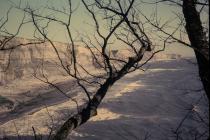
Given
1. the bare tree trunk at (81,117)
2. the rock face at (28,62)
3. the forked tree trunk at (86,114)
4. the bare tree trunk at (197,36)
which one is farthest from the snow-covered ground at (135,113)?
the rock face at (28,62)

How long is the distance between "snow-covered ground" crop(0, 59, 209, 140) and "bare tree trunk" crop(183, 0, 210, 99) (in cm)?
835

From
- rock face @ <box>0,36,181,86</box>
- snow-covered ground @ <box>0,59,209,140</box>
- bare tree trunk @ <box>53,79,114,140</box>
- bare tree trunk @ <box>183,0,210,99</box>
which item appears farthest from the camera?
rock face @ <box>0,36,181,86</box>

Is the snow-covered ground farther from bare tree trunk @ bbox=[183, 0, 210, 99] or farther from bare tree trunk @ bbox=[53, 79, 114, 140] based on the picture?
bare tree trunk @ bbox=[183, 0, 210, 99]

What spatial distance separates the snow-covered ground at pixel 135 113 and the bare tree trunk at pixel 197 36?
835cm

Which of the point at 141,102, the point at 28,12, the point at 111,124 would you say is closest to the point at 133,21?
the point at 28,12

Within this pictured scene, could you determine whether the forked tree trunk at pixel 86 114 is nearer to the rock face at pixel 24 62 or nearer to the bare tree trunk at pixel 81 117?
the bare tree trunk at pixel 81 117

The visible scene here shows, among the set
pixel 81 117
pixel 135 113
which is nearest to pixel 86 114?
pixel 81 117

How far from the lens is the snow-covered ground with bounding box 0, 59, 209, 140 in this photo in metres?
17.6

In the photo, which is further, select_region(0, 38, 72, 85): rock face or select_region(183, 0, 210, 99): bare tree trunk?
select_region(0, 38, 72, 85): rock face

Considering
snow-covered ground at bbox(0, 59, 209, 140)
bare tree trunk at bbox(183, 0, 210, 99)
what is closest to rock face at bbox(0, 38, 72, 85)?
snow-covered ground at bbox(0, 59, 209, 140)

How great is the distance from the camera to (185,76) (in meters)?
32.3

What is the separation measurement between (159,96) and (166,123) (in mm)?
6302

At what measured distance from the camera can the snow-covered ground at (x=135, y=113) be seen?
57.8ft

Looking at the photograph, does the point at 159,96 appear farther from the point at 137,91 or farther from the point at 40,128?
the point at 40,128
